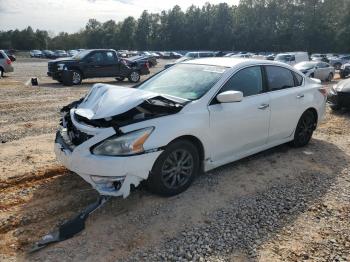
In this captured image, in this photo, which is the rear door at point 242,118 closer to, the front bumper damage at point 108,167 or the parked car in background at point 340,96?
the front bumper damage at point 108,167

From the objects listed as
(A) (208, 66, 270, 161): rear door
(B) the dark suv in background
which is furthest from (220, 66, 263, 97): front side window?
(B) the dark suv in background

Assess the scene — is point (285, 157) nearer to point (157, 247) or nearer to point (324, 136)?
point (324, 136)

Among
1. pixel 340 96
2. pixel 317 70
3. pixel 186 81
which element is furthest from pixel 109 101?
pixel 317 70

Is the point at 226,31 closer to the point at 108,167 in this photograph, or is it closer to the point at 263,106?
the point at 263,106

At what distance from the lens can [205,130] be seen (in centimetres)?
463

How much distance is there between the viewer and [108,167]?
391 centimetres

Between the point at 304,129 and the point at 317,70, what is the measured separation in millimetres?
15806

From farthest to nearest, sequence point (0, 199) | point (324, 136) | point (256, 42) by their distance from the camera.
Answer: point (256, 42) → point (324, 136) → point (0, 199)

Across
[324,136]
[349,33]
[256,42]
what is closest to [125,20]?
[256,42]

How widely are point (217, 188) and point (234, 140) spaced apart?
2.23 ft

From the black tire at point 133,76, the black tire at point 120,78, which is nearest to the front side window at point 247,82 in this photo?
the black tire at point 120,78

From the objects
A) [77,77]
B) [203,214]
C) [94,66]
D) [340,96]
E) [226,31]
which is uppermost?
[226,31]

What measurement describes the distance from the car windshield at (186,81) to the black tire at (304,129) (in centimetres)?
203

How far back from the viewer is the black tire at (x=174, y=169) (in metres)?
4.25
